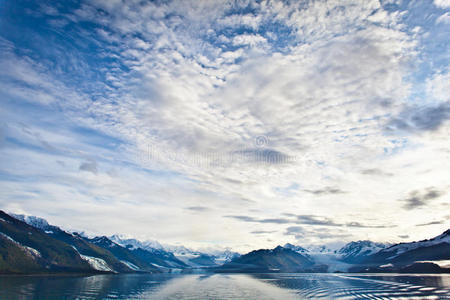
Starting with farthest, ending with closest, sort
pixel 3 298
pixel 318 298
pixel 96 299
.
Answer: pixel 318 298, pixel 96 299, pixel 3 298

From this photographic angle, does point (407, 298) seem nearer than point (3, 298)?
No

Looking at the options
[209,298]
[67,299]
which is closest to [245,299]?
[209,298]

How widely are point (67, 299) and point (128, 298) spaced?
2810 centimetres

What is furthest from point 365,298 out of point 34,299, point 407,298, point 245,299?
point 34,299

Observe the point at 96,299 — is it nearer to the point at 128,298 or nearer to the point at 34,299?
the point at 128,298

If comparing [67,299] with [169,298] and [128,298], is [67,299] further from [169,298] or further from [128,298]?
[169,298]

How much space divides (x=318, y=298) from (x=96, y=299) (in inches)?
4430

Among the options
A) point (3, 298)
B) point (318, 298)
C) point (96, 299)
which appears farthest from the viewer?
point (318, 298)

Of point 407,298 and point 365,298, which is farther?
point 365,298

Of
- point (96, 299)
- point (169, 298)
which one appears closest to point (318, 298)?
point (169, 298)

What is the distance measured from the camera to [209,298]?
152m

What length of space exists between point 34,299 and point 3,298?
1391 centimetres

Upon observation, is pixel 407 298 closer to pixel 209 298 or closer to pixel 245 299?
pixel 245 299

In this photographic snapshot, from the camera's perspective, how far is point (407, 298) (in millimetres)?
149375
